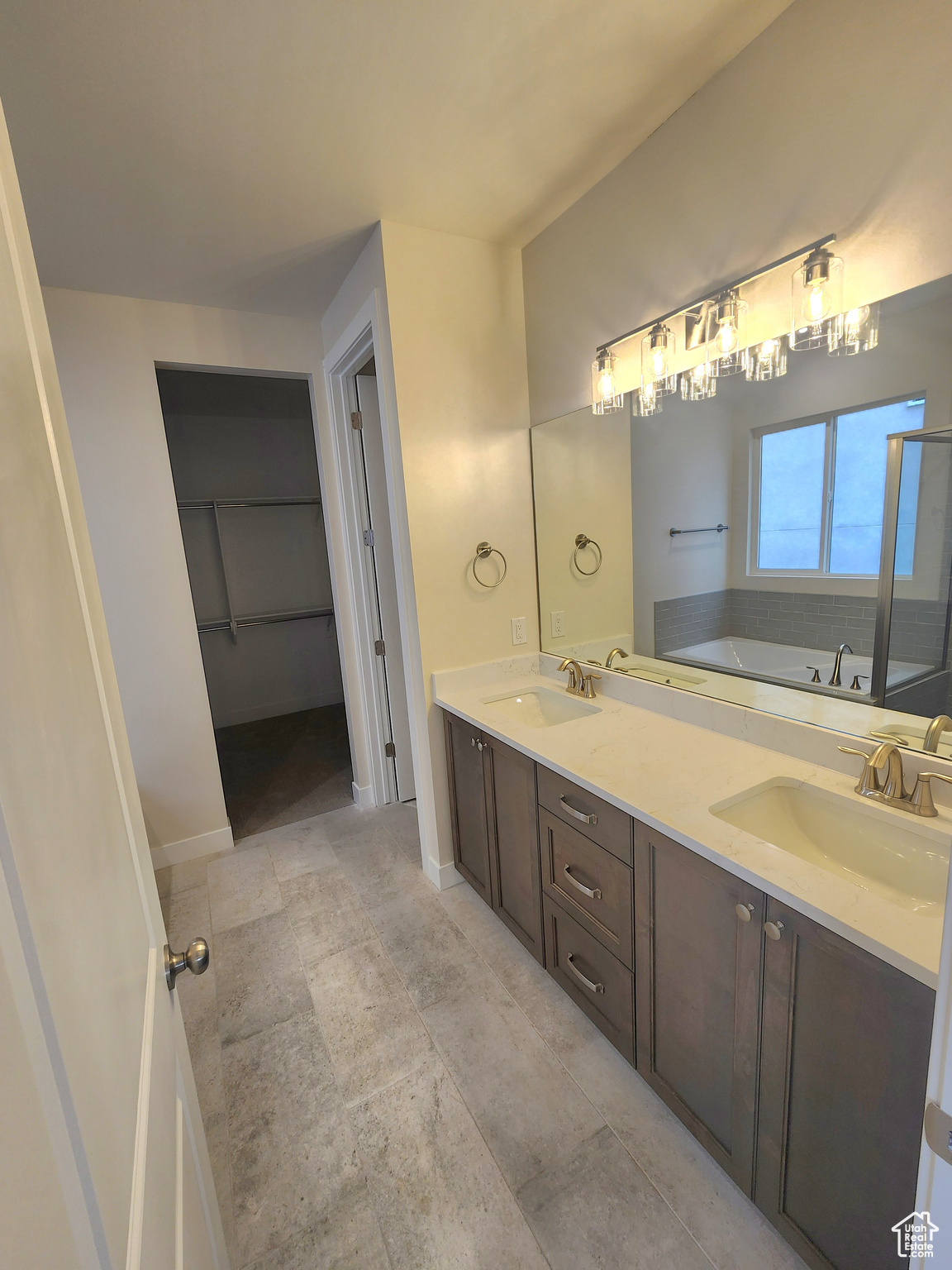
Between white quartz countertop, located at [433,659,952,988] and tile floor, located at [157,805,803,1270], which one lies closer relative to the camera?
white quartz countertop, located at [433,659,952,988]

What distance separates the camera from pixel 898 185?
114cm

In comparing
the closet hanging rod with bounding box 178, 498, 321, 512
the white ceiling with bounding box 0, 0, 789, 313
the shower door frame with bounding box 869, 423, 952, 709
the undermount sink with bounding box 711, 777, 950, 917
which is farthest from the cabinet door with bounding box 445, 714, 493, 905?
the closet hanging rod with bounding box 178, 498, 321, 512

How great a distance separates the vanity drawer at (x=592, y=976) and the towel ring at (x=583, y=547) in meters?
1.20

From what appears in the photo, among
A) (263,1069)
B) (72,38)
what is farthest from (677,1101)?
(72,38)

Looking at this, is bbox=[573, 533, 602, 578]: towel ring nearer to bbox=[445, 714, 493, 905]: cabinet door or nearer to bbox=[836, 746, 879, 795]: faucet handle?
bbox=[445, 714, 493, 905]: cabinet door

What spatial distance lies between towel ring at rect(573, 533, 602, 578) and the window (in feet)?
2.30

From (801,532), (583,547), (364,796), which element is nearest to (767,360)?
(801,532)

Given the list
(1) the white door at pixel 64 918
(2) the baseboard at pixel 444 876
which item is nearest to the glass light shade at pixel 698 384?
(1) the white door at pixel 64 918

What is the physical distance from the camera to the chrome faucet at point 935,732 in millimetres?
1169

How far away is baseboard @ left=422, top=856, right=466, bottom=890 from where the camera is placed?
92.7 inches

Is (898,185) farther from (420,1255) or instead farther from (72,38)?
(420,1255)

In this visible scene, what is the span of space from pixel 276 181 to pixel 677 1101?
9.03ft

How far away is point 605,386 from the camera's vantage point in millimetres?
1889

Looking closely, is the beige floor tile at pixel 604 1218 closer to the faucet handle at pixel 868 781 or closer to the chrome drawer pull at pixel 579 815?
the chrome drawer pull at pixel 579 815
